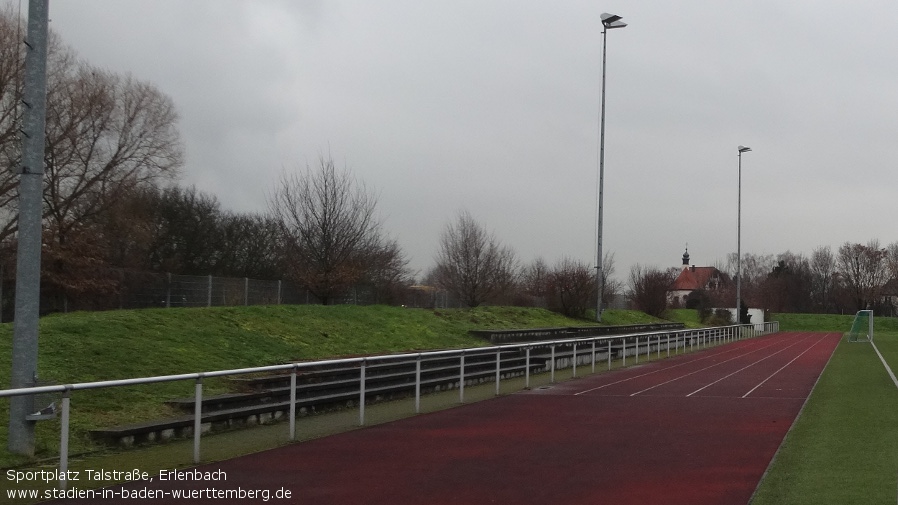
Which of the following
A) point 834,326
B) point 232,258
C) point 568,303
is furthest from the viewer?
point 834,326

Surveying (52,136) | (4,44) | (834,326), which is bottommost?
(834,326)

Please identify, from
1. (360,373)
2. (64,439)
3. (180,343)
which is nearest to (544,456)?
(360,373)

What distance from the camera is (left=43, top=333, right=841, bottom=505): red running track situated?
855 cm

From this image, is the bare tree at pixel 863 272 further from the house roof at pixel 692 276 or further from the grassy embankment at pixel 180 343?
the grassy embankment at pixel 180 343

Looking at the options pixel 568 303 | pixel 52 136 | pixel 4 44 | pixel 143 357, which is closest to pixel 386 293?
pixel 568 303

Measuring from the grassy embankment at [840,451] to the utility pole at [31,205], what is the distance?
25.2 ft

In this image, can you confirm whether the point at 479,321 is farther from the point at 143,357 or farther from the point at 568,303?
the point at 143,357

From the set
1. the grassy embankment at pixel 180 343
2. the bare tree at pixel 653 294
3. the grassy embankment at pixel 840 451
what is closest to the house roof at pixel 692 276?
the bare tree at pixel 653 294

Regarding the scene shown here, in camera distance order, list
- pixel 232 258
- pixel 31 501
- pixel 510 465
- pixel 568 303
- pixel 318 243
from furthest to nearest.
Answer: pixel 232 258 < pixel 568 303 < pixel 318 243 < pixel 510 465 < pixel 31 501

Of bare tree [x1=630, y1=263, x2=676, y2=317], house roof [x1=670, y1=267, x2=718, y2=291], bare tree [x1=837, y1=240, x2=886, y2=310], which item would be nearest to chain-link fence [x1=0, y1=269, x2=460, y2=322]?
bare tree [x1=630, y1=263, x2=676, y2=317]

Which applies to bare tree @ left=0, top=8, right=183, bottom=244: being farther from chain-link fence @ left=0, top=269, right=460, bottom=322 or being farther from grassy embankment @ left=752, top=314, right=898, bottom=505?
grassy embankment @ left=752, top=314, right=898, bottom=505

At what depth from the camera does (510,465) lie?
33.2ft

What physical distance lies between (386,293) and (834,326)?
233 ft

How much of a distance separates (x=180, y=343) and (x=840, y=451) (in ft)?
40.0
